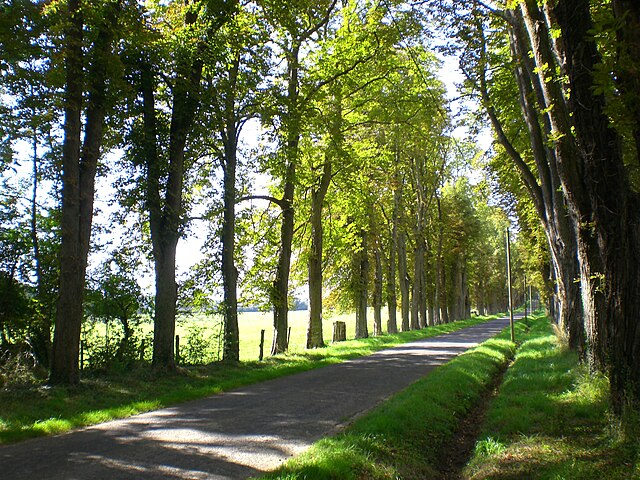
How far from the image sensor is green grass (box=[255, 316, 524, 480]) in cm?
552

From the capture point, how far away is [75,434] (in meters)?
7.25

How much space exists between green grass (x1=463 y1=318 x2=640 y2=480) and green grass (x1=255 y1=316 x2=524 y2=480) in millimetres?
685

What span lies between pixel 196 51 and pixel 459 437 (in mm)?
11309

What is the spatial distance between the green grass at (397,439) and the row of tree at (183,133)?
690cm

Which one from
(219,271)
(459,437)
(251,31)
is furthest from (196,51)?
(459,437)

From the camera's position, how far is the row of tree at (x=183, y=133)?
10875 mm

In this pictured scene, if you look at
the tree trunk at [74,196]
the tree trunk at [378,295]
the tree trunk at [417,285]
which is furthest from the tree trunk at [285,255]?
the tree trunk at [417,285]

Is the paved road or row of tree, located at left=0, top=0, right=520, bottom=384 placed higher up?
row of tree, located at left=0, top=0, right=520, bottom=384

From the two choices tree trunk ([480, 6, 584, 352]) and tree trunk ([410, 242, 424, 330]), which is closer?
tree trunk ([480, 6, 584, 352])

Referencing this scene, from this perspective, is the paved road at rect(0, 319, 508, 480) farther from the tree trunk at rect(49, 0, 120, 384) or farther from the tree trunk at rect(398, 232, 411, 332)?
the tree trunk at rect(398, 232, 411, 332)

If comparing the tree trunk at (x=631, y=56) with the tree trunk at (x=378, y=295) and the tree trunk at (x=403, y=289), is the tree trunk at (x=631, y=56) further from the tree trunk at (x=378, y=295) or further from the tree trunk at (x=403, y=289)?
the tree trunk at (x=378, y=295)

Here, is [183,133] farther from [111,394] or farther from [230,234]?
[111,394]

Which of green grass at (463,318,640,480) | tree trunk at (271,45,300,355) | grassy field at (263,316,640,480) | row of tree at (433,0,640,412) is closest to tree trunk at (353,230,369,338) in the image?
tree trunk at (271,45,300,355)

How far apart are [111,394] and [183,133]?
7204 mm
